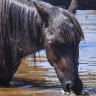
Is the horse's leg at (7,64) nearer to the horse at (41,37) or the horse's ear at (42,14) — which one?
the horse at (41,37)

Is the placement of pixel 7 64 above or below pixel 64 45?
below

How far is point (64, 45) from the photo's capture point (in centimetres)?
527

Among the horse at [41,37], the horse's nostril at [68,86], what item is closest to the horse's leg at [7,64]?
the horse at [41,37]

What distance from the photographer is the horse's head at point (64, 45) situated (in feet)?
16.9

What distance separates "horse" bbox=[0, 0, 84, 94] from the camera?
5238 millimetres

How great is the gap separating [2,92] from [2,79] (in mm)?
566

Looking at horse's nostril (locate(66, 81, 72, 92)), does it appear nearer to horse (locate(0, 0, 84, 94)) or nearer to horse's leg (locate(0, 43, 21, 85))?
horse (locate(0, 0, 84, 94))

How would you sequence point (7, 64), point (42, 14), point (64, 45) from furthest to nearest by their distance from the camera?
point (7, 64) < point (42, 14) < point (64, 45)

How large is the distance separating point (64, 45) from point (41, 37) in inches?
20.3

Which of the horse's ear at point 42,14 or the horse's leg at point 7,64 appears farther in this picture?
the horse's leg at point 7,64

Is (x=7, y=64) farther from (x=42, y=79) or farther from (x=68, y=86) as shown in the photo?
(x=68, y=86)

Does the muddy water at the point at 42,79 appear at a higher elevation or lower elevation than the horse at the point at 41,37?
lower

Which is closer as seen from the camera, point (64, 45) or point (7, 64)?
point (64, 45)

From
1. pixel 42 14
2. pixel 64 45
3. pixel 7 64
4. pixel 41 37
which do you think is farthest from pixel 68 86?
pixel 7 64
